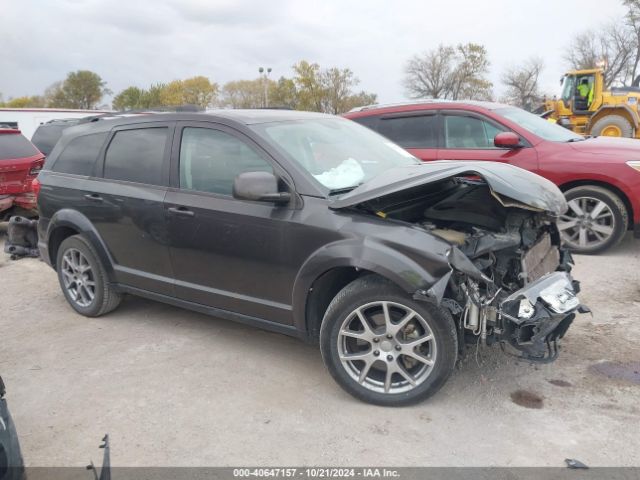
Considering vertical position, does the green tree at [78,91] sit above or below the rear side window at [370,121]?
above

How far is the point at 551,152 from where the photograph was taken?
638cm

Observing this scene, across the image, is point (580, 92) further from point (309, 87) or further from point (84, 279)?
point (309, 87)

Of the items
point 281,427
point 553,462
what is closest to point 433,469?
point 553,462

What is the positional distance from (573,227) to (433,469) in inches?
176

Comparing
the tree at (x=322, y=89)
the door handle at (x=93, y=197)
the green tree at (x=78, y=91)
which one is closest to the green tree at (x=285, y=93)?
the tree at (x=322, y=89)

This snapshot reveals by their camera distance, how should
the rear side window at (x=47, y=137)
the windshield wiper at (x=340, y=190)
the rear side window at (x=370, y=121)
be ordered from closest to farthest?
the windshield wiper at (x=340, y=190) < the rear side window at (x=370, y=121) < the rear side window at (x=47, y=137)

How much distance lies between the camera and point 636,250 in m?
6.38

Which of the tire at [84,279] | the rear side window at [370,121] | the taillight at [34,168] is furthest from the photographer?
the taillight at [34,168]

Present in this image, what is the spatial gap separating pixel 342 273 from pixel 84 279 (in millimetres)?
2675

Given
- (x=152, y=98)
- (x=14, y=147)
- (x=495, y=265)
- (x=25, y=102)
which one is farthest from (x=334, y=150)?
(x=25, y=102)

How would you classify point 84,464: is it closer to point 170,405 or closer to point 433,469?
point 170,405

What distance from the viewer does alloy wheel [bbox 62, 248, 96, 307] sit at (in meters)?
4.88

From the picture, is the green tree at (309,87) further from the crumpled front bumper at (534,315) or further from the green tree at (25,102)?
the crumpled front bumper at (534,315)

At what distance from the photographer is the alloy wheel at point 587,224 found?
610 centimetres
